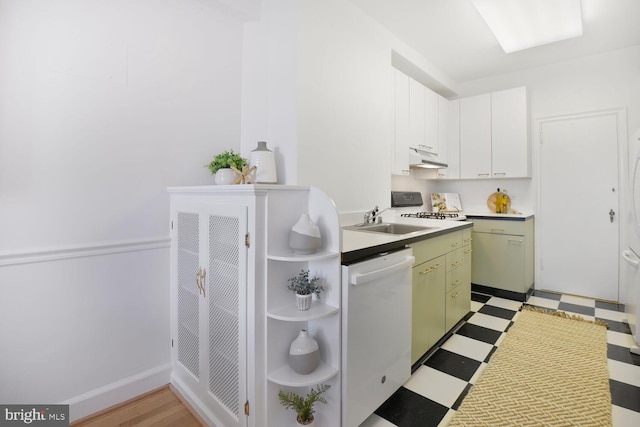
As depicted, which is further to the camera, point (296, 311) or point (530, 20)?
point (530, 20)

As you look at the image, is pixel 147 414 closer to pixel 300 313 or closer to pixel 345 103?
pixel 300 313

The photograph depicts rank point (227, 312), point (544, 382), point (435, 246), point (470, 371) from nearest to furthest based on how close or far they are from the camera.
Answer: point (227, 312) < point (544, 382) < point (470, 371) < point (435, 246)

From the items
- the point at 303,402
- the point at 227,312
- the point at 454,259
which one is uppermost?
the point at 454,259

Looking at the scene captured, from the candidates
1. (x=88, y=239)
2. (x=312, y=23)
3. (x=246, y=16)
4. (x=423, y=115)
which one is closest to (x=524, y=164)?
(x=423, y=115)

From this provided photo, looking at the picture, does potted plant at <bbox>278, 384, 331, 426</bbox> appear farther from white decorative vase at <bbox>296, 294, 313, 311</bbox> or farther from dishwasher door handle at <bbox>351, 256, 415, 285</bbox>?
dishwasher door handle at <bbox>351, 256, 415, 285</bbox>

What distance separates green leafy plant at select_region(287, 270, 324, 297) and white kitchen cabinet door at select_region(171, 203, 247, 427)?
0.22 metres

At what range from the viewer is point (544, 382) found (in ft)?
6.08

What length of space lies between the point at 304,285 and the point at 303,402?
20.0 inches

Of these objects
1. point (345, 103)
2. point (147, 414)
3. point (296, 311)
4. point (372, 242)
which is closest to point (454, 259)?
point (372, 242)

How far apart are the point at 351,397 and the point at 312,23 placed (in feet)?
6.91

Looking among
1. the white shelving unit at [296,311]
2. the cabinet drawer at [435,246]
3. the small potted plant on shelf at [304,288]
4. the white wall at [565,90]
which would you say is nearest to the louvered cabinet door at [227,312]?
the white shelving unit at [296,311]

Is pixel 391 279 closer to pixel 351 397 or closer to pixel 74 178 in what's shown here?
pixel 351 397

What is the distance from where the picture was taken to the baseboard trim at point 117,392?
1590 mm

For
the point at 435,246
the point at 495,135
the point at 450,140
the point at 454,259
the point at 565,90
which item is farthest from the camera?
the point at 450,140
